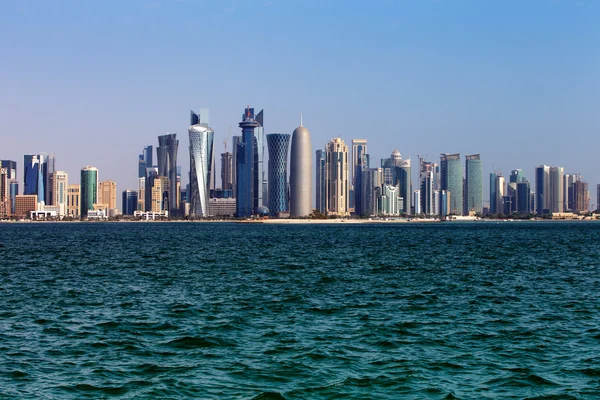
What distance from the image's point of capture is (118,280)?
4744cm

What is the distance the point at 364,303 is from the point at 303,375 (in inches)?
595

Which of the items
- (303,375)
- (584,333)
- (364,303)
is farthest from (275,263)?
(303,375)

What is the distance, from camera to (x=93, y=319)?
30.1 metres

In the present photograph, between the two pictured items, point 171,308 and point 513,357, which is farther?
point 171,308

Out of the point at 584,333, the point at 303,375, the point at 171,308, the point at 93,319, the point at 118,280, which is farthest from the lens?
the point at 118,280

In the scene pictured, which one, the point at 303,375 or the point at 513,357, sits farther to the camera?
the point at 513,357

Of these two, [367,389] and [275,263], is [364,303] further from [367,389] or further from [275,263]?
[275,263]

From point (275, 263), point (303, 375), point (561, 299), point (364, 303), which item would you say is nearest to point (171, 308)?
point (364, 303)

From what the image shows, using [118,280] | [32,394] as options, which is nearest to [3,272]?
[118,280]

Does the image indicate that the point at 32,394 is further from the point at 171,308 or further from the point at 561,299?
the point at 561,299

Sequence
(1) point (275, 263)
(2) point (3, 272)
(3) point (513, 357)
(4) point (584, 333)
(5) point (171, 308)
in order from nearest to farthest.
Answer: (3) point (513, 357) → (4) point (584, 333) → (5) point (171, 308) → (2) point (3, 272) → (1) point (275, 263)

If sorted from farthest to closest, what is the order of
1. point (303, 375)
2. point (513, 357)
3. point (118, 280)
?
point (118, 280) < point (513, 357) < point (303, 375)

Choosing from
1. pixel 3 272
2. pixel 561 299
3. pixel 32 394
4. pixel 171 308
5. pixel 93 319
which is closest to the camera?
pixel 32 394

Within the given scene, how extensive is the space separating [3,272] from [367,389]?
43.4 metres
